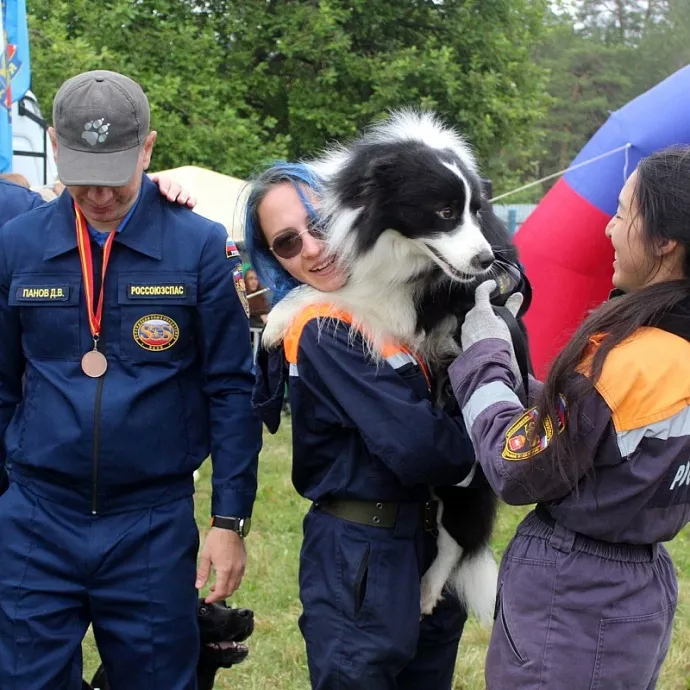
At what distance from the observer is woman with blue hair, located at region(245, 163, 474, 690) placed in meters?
2.22

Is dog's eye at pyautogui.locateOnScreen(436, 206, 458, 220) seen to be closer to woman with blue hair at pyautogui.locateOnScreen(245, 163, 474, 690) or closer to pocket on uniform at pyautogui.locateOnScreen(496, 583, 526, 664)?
woman with blue hair at pyautogui.locateOnScreen(245, 163, 474, 690)

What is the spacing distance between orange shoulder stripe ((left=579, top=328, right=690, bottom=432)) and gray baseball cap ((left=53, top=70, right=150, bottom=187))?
1344 mm

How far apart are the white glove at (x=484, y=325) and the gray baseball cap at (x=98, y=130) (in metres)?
0.98

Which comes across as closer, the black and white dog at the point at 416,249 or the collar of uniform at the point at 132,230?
the black and white dog at the point at 416,249

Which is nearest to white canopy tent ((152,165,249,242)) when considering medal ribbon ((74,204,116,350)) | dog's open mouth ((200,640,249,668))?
dog's open mouth ((200,640,249,668))

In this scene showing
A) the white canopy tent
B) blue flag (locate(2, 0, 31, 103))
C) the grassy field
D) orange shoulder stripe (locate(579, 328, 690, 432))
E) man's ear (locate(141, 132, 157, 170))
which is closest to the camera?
orange shoulder stripe (locate(579, 328, 690, 432))

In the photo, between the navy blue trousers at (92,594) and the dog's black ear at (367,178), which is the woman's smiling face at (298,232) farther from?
the navy blue trousers at (92,594)

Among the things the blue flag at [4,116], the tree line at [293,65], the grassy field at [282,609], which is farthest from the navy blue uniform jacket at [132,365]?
the tree line at [293,65]

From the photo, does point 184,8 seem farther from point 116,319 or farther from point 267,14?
point 116,319

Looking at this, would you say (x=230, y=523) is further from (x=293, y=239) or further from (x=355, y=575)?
(x=293, y=239)

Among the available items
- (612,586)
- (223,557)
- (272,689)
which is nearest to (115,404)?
(223,557)

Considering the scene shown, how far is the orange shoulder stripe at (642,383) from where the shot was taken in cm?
185

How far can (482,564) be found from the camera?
270 cm

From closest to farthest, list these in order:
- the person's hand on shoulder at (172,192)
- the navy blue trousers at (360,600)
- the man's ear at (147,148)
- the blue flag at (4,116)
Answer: the navy blue trousers at (360,600) → the man's ear at (147,148) → the person's hand on shoulder at (172,192) → the blue flag at (4,116)
